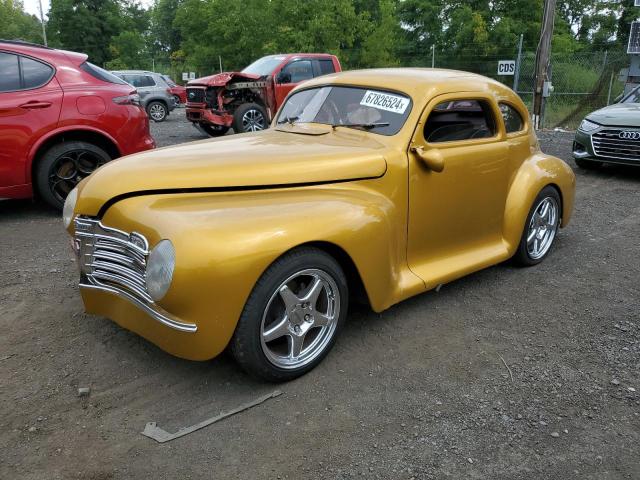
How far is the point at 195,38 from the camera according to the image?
29891 millimetres

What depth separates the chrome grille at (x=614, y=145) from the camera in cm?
773

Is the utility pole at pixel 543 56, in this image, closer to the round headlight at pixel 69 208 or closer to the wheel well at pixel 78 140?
the wheel well at pixel 78 140

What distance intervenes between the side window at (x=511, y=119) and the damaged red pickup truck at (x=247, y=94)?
785cm

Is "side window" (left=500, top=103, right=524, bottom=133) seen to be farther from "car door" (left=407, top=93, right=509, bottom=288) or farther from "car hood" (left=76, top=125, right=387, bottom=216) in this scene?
"car hood" (left=76, top=125, right=387, bottom=216)

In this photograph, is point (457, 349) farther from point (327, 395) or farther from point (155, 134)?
point (155, 134)

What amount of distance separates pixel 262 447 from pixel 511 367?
1.59m

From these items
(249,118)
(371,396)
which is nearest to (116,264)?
(371,396)

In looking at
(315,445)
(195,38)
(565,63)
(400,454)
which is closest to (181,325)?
(315,445)

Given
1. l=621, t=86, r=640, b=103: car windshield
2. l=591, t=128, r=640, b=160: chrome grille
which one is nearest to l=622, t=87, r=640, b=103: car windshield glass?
l=621, t=86, r=640, b=103: car windshield

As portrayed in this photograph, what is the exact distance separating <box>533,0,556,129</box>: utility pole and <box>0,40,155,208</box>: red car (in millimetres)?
9634

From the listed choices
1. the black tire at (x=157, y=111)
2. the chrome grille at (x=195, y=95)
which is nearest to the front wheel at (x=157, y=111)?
the black tire at (x=157, y=111)

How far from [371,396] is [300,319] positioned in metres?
0.57

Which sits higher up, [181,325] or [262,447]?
[181,325]

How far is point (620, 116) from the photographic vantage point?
311 inches
